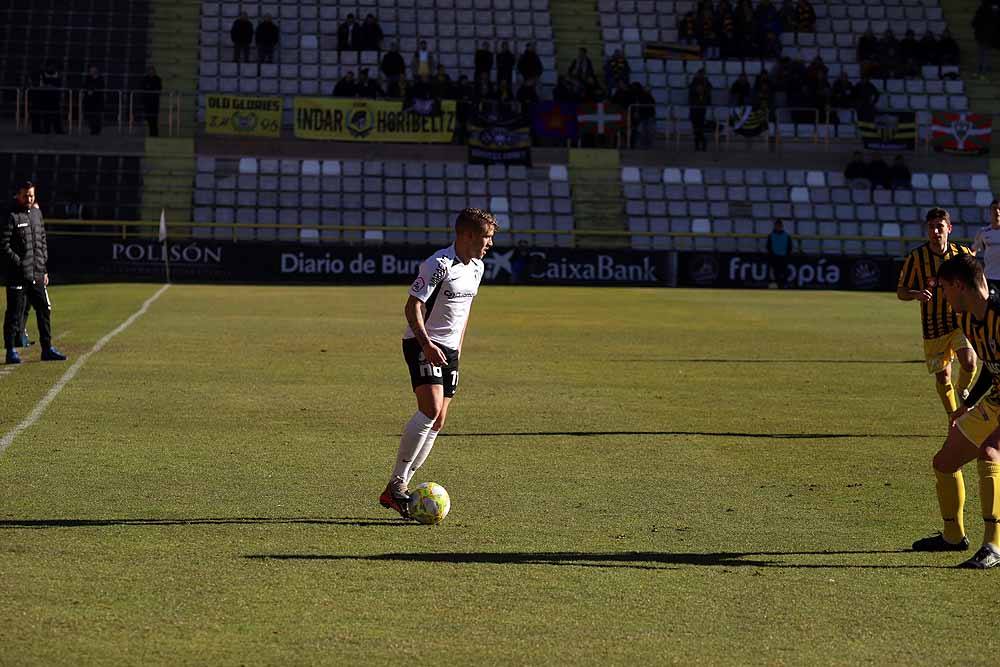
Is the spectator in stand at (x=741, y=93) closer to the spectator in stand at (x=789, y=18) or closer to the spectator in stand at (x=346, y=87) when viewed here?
the spectator in stand at (x=789, y=18)

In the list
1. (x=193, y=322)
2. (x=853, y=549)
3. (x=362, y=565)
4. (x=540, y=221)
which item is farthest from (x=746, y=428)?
(x=540, y=221)

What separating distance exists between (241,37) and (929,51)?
2307 cm

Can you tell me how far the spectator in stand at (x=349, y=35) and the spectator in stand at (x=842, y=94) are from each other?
50.2ft

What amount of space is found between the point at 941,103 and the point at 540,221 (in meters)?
15.3

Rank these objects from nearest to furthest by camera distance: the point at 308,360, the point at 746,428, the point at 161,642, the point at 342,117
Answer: the point at 161,642 → the point at 746,428 → the point at 308,360 → the point at 342,117

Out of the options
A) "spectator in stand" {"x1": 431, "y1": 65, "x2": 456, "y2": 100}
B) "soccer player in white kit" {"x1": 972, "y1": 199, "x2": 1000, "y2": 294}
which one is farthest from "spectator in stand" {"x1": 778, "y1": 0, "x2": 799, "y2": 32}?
"soccer player in white kit" {"x1": 972, "y1": 199, "x2": 1000, "y2": 294}

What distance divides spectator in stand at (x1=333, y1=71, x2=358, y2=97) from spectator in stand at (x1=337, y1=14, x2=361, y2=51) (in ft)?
12.0

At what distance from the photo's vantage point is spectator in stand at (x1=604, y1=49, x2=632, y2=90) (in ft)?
150

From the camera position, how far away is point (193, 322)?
24.8 metres

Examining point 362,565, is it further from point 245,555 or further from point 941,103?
point 941,103

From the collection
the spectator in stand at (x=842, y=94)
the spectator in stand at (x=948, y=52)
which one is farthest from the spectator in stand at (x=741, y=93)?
the spectator in stand at (x=948, y=52)

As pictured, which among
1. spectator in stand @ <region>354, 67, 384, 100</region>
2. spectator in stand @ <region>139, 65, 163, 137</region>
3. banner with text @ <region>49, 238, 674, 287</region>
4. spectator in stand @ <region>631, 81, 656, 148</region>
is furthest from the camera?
spectator in stand @ <region>631, 81, 656, 148</region>

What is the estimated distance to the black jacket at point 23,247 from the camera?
Answer: 57.4 ft

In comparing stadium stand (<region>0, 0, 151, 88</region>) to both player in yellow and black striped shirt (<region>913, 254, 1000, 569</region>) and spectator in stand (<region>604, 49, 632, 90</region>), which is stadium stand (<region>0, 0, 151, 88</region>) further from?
player in yellow and black striped shirt (<region>913, 254, 1000, 569</region>)
